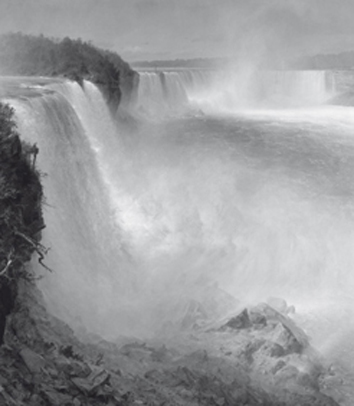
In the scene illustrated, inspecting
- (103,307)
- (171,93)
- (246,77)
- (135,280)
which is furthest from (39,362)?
(246,77)

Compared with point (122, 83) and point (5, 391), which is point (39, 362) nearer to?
point (5, 391)

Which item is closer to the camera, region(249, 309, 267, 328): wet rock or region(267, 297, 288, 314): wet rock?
region(249, 309, 267, 328): wet rock

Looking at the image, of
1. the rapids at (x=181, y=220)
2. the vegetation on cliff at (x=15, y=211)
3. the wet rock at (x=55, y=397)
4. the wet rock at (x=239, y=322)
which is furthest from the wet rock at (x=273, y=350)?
the wet rock at (x=55, y=397)

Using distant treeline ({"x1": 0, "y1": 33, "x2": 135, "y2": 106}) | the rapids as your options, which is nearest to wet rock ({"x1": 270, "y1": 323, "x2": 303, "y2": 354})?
the rapids

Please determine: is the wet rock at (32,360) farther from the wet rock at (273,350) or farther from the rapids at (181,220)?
the wet rock at (273,350)

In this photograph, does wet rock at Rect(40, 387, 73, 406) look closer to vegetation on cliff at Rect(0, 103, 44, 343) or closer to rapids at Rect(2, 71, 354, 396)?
vegetation on cliff at Rect(0, 103, 44, 343)

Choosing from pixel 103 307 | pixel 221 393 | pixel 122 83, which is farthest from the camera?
pixel 122 83
